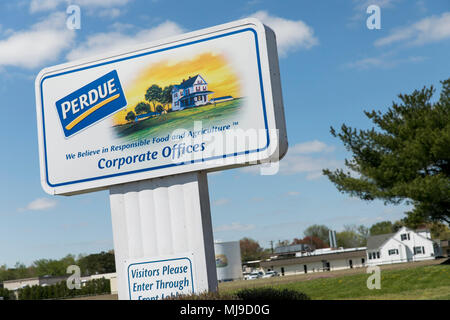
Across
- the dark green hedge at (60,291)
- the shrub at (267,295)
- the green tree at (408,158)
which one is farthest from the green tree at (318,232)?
the shrub at (267,295)

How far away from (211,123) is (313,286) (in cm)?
2602

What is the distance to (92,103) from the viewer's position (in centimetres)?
934

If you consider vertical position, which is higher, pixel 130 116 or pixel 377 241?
pixel 130 116

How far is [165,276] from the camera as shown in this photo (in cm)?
860

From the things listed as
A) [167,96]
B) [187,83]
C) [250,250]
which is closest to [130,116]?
[167,96]

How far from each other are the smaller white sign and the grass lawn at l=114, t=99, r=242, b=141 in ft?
6.52

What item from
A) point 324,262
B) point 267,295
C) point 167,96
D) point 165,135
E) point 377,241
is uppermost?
point 167,96

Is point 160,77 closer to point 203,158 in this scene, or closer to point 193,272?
point 203,158

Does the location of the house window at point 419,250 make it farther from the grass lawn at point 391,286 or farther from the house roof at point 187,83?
the house roof at point 187,83

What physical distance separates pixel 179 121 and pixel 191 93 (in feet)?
1.58

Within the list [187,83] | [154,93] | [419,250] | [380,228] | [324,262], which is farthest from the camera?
[380,228]

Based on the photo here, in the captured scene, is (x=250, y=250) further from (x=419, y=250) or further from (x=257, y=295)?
(x=257, y=295)
